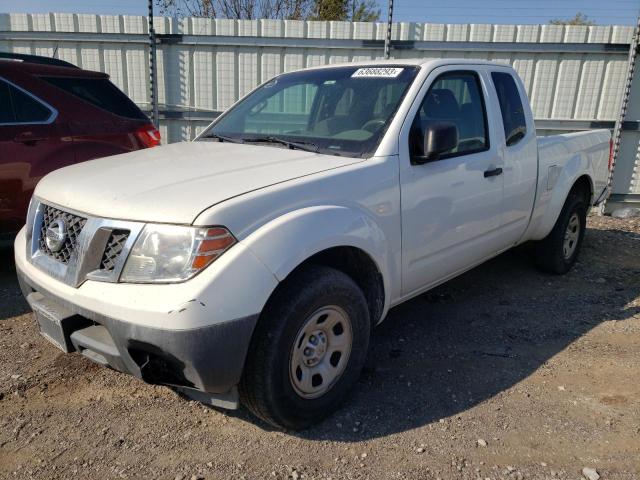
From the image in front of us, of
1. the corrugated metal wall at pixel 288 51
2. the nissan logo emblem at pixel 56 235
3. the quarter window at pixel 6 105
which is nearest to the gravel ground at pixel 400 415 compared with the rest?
the nissan logo emblem at pixel 56 235

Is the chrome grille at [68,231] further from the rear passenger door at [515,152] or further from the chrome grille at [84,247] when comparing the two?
the rear passenger door at [515,152]

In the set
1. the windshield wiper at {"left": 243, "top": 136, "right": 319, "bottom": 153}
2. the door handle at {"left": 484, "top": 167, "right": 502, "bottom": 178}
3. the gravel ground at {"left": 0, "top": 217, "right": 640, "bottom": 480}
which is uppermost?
the windshield wiper at {"left": 243, "top": 136, "right": 319, "bottom": 153}

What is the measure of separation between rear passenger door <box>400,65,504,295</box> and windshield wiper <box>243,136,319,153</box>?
0.52 meters

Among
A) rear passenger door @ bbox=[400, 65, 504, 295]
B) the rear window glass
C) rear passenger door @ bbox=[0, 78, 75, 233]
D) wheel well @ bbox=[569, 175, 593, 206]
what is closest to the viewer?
rear passenger door @ bbox=[400, 65, 504, 295]

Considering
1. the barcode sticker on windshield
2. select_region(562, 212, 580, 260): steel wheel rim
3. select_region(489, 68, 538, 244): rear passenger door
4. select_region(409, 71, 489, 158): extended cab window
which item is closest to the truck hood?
select_region(409, 71, 489, 158): extended cab window

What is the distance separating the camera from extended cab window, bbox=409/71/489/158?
10.7 feet

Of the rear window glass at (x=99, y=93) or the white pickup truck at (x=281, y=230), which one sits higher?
the rear window glass at (x=99, y=93)

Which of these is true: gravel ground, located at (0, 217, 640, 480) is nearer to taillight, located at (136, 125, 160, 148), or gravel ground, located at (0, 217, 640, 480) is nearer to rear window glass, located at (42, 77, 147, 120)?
taillight, located at (136, 125, 160, 148)

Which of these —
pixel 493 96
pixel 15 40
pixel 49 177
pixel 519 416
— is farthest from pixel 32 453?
pixel 15 40

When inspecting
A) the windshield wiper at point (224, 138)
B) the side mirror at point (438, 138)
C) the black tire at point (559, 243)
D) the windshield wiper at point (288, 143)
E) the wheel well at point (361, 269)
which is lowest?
the black tire at point (559, 243)

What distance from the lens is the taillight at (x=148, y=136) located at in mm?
5129

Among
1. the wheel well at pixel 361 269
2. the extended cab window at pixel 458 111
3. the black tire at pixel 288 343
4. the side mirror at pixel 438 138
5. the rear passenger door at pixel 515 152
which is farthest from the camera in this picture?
the rear passenger door at pixel 515 152

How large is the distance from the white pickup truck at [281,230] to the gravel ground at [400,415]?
263 millimetres

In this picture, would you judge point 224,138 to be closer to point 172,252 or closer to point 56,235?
point 56,235
